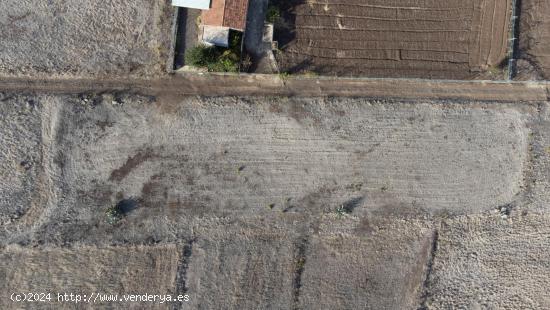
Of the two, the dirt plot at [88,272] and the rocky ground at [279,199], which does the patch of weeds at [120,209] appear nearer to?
the rocky ground at [279,199]

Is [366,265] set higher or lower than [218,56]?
lower

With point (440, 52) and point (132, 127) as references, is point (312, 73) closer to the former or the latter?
point (440, 52)

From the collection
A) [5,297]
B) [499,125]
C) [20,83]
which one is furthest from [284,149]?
[5,297]

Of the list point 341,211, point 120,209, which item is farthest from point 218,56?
point 341,211

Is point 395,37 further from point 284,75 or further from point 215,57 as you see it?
point 215,57

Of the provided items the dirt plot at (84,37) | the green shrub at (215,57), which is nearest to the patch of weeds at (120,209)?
the dirt plot at (84,37)

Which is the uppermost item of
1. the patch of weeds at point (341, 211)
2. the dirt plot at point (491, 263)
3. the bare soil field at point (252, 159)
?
the bare soil field at point (252, 159)

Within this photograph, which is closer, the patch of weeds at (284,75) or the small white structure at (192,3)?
the small white structure at (192,3)
